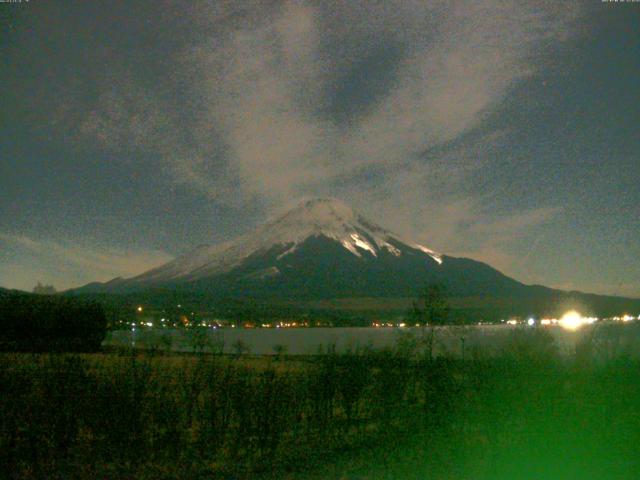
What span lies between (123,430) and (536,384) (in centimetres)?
641

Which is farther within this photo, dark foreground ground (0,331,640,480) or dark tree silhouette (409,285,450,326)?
dark tree silhouette (409,285,450,326)

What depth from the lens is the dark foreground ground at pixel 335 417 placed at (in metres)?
8.73

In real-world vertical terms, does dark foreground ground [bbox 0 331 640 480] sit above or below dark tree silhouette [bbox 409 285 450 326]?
below

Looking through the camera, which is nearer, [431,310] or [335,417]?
[335,417]

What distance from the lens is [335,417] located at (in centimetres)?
1166

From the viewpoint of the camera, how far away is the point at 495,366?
39.4 ft

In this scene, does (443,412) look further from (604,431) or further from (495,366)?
(604,431)

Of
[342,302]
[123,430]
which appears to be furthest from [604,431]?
[342,302]

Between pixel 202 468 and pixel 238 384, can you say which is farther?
pixel 238 384

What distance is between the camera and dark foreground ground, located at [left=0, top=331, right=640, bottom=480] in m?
8.73

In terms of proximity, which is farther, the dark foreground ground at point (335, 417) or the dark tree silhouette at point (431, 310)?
the dark tree silhouette at point (431, 310)

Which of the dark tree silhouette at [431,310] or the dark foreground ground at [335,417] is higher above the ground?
the dark tree silhouette at [431,310]

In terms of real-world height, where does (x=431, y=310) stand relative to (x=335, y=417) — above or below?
above

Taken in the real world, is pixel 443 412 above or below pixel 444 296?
below
